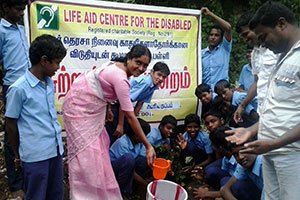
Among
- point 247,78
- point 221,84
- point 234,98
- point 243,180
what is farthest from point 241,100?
point 243,180

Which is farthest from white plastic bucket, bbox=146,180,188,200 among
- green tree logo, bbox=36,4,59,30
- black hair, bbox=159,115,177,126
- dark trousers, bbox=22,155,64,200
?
green tree logo, bbox=36,4,59,30

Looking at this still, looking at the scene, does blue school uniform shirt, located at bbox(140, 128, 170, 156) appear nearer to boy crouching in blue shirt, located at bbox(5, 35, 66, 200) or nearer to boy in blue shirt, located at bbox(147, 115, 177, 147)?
boy in blue shirt, located at bbox(147, 115, 177, 147)

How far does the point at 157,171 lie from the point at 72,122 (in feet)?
2.53

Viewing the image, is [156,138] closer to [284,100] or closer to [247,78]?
[247,78]

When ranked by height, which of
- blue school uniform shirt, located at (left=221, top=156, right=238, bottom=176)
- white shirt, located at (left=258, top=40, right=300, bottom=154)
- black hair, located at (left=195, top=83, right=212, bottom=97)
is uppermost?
white shirt, located at (left=258, top=40, right=300, bottom=154)

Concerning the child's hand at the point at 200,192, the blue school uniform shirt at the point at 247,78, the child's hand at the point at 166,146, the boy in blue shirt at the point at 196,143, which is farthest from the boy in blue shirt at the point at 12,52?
the blue school uniform shirt at the point at 247,78

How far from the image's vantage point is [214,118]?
412cm

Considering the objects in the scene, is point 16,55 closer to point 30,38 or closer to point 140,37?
point 30,38

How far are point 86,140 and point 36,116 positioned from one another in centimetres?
57

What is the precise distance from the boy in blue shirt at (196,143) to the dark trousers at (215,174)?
0.30 metres

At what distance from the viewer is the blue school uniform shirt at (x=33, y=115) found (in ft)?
7.97

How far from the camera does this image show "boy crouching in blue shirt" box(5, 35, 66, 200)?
96.3 inches

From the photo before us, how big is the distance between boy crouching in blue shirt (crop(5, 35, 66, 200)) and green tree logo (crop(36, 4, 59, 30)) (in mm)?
1329

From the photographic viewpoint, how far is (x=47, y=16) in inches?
150
